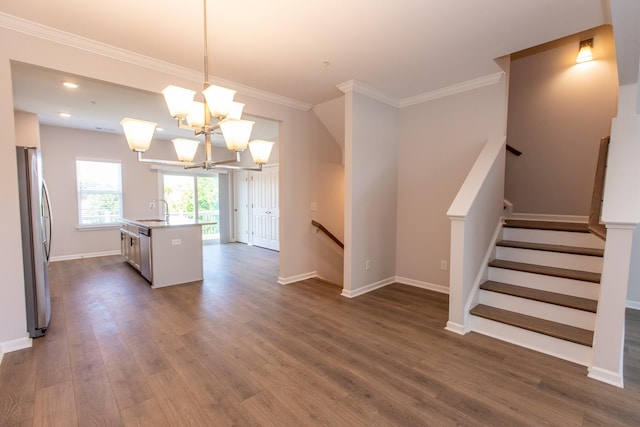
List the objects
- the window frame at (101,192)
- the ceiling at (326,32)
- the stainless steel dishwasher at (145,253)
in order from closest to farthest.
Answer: the ceiling at (326,32)
the stainless steel dishwasher at (145,253)
the window frame at (101,192)

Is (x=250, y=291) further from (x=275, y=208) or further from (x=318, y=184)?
(x=275, y=208)

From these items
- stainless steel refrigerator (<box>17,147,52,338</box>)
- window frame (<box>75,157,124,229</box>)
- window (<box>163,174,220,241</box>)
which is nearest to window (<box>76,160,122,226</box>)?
window frame (<box>75,157,124,229</box>)

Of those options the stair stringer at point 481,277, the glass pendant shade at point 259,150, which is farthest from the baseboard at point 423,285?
the glass pendant shade at point 259,150

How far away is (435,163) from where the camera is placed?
407cm

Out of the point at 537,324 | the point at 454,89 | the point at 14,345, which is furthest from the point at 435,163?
the point at 14,345

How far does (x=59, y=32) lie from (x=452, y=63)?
375 cm

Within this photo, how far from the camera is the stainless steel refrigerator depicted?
8.34ft

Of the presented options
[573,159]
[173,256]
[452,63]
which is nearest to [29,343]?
[173,256]

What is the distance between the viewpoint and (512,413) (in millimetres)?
1777

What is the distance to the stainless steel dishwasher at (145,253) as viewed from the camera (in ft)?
14.1

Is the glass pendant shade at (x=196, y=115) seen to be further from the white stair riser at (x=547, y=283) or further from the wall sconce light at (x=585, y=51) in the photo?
the wall sconce light at (x=585, y=51)

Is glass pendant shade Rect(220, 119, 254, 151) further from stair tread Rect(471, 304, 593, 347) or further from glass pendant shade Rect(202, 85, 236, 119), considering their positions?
stair tread Rect(471, 304, 593, 347)

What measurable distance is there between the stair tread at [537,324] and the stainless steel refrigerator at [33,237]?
13.4ft

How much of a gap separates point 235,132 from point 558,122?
4.64 metres
